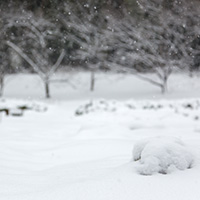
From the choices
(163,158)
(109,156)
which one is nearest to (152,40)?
(109,156)

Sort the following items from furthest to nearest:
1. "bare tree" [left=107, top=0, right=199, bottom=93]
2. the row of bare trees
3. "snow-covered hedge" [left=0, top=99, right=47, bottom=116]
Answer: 1. the row of bare trees
2. "bare tree" [left=107, top=0, right=199, bottom=93]
3. "snow-covered hedge" [left=0, top=99, right=47, bottom=116]

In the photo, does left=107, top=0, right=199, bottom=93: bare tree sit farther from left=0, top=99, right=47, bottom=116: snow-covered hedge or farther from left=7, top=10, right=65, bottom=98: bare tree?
left=0, top=99, right=47, bottom=116: snow-covered hedge

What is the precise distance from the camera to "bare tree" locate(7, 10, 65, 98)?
18.8 metres

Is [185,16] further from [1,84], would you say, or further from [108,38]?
[1,84]

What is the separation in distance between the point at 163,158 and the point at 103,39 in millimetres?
16196

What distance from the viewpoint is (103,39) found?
18453 millimetres

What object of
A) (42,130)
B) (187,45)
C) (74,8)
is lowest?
(42,130)

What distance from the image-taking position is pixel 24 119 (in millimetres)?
10016

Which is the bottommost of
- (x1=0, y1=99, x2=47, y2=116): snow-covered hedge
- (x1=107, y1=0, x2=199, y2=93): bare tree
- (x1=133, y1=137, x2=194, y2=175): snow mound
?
(x1=0, y1=99, x2=47, y2=116): snow-covered hedge

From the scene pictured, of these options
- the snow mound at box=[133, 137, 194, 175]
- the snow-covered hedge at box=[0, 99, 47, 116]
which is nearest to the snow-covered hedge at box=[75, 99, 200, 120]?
the snow-covered hedge at box=[0, 99, 47, 116]

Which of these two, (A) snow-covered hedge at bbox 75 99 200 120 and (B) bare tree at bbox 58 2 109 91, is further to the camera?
(B) bare tree at bbox 58 2 109 91

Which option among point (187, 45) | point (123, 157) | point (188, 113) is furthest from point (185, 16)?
point (123, 157)

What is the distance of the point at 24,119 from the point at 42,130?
2237mm

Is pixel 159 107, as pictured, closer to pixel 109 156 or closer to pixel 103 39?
pixel 109 156
